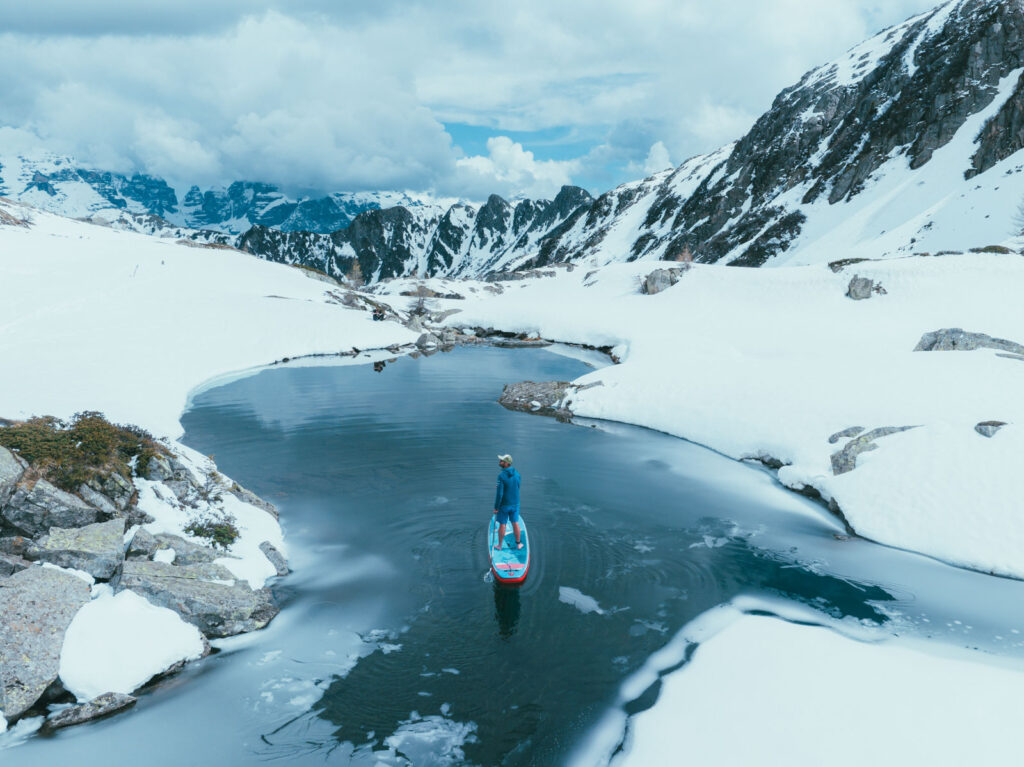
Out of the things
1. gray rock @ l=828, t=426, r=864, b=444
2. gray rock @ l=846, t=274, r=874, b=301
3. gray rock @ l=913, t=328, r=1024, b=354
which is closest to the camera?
gray rock @ l=828, t=426, r=864, b=444

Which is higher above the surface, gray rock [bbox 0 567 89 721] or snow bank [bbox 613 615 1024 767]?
gray rock [bbox 0 567 89 721]

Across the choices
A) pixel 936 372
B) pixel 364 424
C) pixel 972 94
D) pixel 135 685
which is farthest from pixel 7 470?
pixel 972 94

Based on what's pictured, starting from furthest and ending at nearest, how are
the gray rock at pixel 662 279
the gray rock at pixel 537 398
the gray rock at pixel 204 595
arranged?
1. the gray rock at pixel 662 279
2. the gray rock at pixel 537 398
3. the gray rock at pixel 204 595

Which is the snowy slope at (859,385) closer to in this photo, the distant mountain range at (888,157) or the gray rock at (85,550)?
the gray rock at (85,550)

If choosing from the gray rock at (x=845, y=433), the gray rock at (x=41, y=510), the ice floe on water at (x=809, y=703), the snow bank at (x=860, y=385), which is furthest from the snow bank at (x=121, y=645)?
the gray rock at (x=845, y=433)

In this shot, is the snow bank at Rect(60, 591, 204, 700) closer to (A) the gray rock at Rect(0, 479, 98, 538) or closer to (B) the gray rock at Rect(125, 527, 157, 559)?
(B) the gray rock at Rect(125, 527, 157, 559)

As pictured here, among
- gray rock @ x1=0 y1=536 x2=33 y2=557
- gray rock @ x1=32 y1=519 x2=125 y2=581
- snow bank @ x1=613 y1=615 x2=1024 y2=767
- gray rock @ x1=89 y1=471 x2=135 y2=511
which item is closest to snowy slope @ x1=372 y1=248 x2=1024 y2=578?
snow bank @ x1=613 y1=615 x2=1024 y2=767
